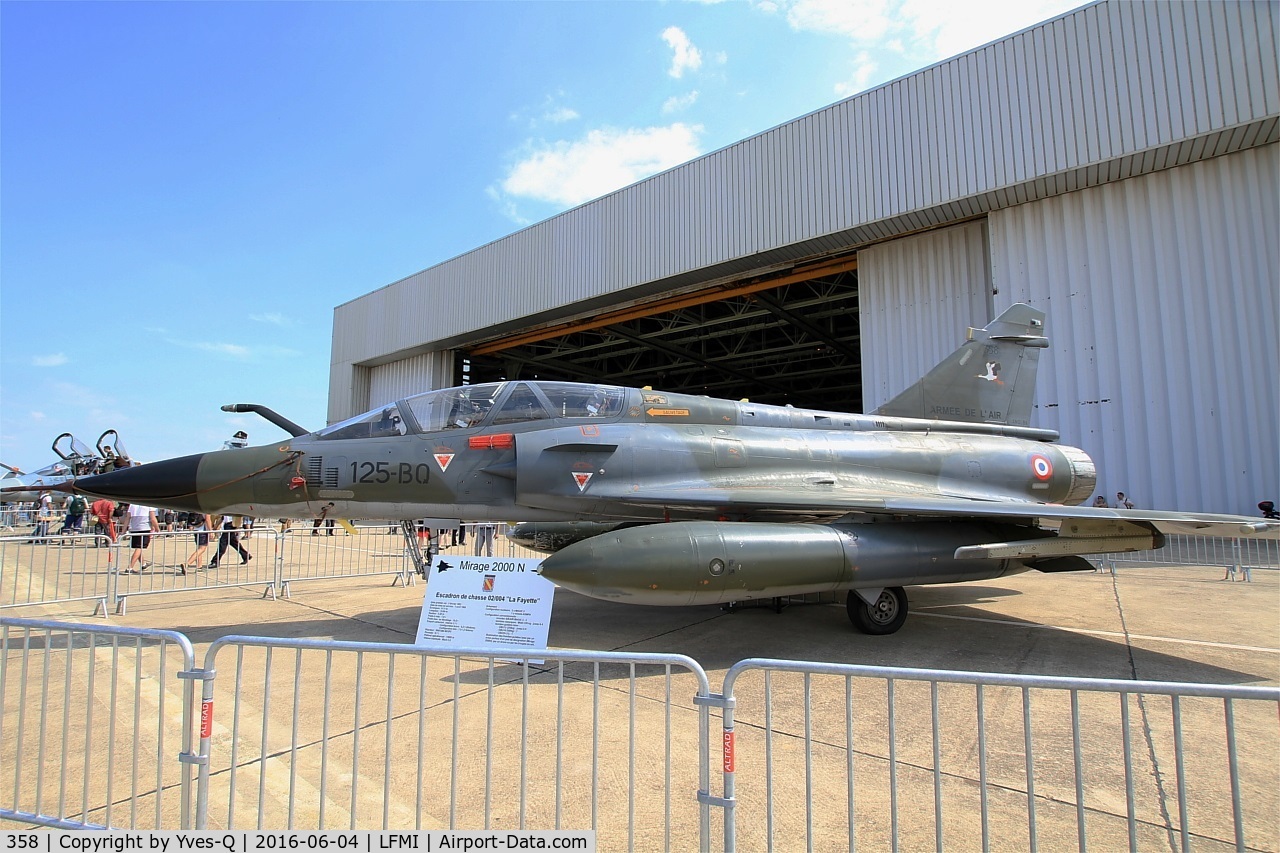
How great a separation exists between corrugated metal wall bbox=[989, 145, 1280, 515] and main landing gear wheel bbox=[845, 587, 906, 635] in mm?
9632

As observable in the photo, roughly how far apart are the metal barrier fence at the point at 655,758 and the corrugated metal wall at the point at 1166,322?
10.4 m

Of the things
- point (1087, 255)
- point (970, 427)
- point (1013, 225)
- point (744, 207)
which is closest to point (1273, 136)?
point (1087, 255)

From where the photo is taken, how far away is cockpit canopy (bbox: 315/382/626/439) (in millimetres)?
6586

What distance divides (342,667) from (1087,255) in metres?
15.1

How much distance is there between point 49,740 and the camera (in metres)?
3.72

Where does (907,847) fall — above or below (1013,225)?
below

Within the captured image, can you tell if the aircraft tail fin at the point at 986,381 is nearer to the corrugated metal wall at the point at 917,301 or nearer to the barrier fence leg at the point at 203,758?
the corrugated metal wall at the point at 917,301

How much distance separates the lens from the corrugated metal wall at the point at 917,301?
14812 millimetres

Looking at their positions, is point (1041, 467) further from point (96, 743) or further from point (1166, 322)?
point (96, 743)

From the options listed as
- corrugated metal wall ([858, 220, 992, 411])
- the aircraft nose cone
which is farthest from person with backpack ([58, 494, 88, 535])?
corrugated metal wall ([858, 220, 992, 411])

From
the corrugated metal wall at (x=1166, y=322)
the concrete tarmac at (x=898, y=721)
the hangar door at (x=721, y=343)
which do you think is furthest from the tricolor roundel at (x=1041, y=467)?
the hangar door at (x=721, y=343)

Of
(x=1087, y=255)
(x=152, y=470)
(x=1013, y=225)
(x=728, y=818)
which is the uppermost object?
(x=1013, y=225)

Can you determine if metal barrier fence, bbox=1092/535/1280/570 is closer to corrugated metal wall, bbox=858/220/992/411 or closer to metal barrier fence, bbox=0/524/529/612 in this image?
corrugated metal wall, bbox=858/220/992/411

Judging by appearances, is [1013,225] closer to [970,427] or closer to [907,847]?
[970,427]
